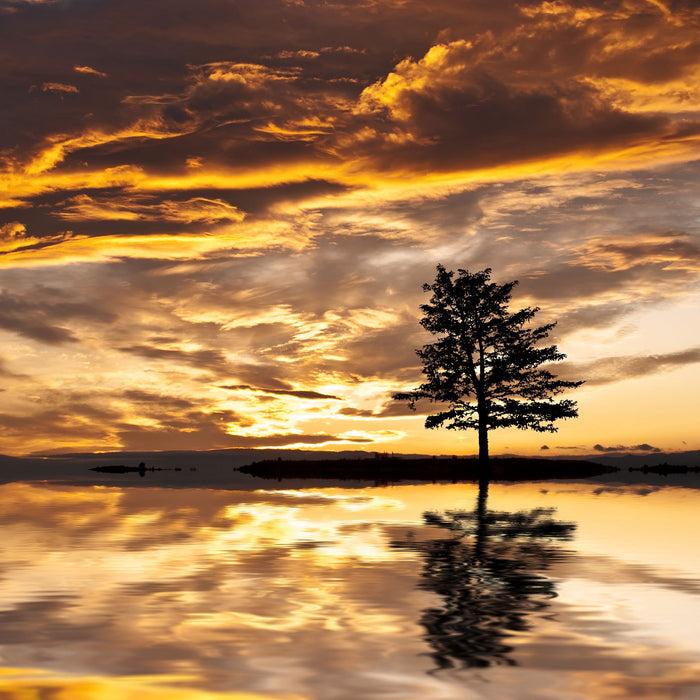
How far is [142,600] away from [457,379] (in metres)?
50.6

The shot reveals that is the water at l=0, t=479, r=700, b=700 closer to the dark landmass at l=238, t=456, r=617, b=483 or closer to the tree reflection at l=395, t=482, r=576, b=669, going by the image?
the tree reflection at l=395, t=482, r=576, b=669

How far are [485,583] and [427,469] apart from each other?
54.9 metres

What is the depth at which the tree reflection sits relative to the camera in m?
11.1

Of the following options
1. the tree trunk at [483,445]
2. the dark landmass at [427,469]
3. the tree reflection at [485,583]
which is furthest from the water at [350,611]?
the dark landmass at [427,469]

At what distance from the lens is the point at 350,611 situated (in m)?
13.3

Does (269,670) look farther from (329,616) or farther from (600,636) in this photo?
(600,636)

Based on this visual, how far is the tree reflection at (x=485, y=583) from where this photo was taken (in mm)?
11148

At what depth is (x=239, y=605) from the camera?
13.9m

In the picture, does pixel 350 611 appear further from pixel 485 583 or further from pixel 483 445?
pixel 483 445

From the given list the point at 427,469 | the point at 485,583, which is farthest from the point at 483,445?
the point at 485,583

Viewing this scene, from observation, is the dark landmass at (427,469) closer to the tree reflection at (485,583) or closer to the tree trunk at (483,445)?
the tree trunk at (483,445)

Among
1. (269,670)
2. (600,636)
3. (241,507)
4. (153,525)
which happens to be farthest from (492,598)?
(241,507)

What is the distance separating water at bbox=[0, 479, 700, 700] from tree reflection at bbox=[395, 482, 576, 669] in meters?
0.06

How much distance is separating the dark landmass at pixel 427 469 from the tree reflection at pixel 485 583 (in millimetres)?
40306
